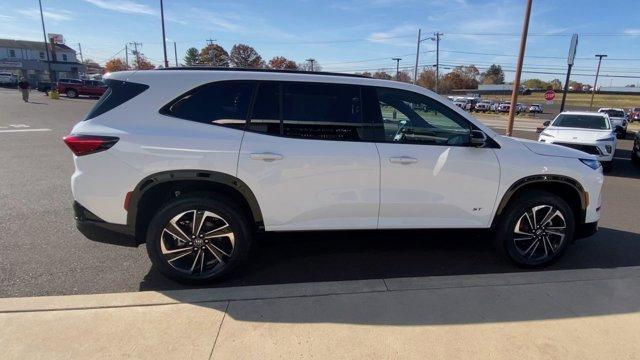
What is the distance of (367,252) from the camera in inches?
173

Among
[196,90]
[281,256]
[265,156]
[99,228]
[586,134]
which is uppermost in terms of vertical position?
[196,90]

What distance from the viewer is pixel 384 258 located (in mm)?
4262

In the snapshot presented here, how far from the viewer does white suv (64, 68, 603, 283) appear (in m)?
3.29

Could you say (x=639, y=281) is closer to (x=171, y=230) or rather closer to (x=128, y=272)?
(x=171, y=230)

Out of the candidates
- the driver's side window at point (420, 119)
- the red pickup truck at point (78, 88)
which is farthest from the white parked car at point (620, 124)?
the red pickup truck at point (78, 88)

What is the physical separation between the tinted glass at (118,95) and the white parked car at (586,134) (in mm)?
9749

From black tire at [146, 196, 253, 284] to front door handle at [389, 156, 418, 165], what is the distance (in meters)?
1.34

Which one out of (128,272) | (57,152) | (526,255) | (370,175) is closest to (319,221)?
(370,175)

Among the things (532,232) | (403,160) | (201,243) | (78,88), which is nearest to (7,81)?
(78,88)

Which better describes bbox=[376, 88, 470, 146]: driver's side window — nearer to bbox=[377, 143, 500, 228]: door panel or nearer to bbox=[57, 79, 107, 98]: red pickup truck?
bbox=[377, 143, 500, 228]: door panel

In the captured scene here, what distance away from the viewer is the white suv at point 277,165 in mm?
3289

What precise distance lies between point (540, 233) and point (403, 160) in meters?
1.62

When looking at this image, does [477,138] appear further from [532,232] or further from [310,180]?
[310,180]

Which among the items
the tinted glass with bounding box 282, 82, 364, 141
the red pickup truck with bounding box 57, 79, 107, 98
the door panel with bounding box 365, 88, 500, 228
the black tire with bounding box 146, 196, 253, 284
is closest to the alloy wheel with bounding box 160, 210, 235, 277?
the black tire with bounding box 146, 196, 253, 284
